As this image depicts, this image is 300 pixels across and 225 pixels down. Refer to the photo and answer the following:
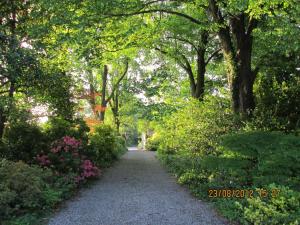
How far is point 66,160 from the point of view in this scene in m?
10.1

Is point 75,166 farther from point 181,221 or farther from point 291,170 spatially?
point 291,170

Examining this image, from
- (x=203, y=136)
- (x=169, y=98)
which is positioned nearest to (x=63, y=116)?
(x=203, y=136)

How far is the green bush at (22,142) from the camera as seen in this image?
34.4 feet

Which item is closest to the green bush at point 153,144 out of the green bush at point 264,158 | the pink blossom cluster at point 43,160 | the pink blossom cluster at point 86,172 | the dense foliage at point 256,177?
the pink blossom cluster at point 86,172

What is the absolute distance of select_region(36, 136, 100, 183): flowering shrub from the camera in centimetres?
999

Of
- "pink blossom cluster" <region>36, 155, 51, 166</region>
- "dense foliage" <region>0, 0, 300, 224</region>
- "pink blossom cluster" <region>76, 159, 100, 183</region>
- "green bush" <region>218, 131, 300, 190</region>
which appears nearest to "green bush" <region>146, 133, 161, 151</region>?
"dense foliage" <region>0, 0, 300, 224</region>

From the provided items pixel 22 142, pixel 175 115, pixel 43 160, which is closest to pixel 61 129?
pixel 22 142

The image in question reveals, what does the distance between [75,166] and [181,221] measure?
15.8 ft

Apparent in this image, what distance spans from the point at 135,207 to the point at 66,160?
3617 mm

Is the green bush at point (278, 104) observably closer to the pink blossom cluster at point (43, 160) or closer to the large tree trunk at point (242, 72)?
the large tree trunk at point (242, 72)

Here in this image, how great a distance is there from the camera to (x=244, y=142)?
7.20m
